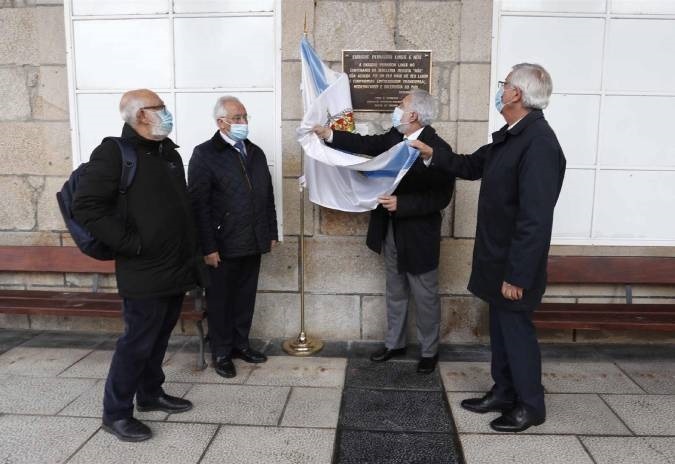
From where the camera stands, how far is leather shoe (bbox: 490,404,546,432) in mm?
3176

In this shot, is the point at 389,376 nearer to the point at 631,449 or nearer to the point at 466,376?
the point at 466,376

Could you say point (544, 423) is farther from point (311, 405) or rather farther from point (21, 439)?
point (21, 439)

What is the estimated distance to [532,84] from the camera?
3.03 metres

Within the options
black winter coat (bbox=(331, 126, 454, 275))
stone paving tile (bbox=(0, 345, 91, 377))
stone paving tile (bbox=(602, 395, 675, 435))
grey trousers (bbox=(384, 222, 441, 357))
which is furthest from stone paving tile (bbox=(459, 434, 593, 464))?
stone paving tile (bbox=(0, 345, 91, 377))

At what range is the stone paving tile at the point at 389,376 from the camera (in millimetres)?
3826

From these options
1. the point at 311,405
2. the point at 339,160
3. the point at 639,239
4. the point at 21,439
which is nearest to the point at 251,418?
the point at 311,405

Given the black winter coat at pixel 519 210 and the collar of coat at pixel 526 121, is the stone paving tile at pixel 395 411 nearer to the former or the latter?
the black winter coat at pixel 519 210

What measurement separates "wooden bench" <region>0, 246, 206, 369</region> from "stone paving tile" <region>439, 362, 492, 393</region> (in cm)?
182

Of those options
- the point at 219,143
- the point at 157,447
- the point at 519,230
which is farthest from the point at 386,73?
the point at 157,447

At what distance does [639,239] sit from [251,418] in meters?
3.49

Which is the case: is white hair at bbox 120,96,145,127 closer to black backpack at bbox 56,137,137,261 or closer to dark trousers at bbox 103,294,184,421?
black backpack at bbox 56,137,137,261

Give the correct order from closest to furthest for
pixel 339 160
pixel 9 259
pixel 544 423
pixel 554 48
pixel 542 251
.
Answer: pixel 542 251 → pixel 544 423 → pixel 339 160 → pixel 554 48 → pixel 9 259

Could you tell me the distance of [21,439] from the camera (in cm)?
309

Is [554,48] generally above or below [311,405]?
above
